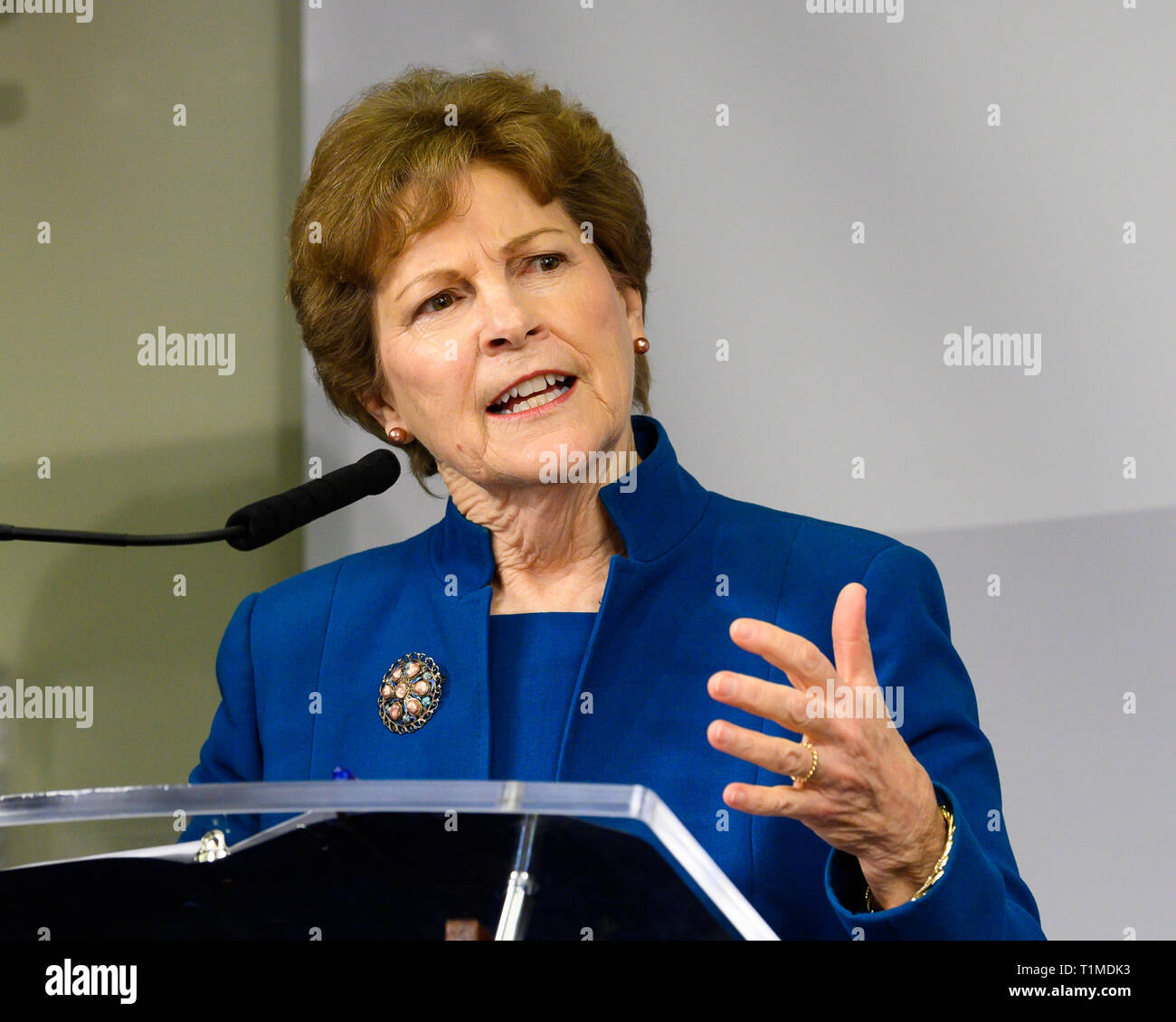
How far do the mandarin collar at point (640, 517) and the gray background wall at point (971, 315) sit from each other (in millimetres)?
575

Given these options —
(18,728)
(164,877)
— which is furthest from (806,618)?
(18,728)

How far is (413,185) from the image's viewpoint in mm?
1281

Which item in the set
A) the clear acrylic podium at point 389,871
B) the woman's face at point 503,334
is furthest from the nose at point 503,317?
Result: the clear acrylic podium at point 389,871

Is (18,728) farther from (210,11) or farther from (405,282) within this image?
(210,11)

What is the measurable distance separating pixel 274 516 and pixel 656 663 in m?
0.37

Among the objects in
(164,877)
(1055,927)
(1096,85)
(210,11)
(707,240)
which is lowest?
(1055,927)

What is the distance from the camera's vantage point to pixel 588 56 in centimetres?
199

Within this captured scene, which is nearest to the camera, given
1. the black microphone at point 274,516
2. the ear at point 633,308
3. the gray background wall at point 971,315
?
the black microphone at point 274,516

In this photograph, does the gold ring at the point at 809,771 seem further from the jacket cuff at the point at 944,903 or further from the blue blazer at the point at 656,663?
the blue blazer at the point at 656,663

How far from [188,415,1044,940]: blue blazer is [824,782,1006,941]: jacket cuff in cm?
10

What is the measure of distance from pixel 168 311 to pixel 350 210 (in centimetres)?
74

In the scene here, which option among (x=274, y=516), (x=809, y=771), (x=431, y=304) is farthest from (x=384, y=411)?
(x=809, y=771)

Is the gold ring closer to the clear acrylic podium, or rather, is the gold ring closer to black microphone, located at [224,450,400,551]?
the clear acrylic podium

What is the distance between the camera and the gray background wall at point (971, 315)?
1.78 meters
